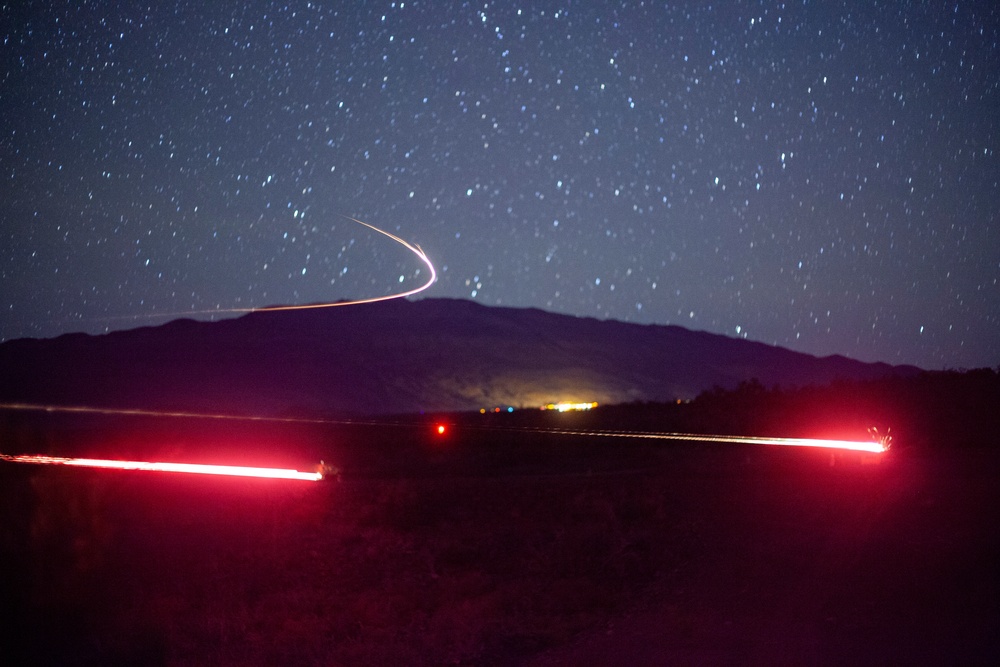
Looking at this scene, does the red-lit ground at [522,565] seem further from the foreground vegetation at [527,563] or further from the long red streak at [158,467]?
the long red streak at [158,467]

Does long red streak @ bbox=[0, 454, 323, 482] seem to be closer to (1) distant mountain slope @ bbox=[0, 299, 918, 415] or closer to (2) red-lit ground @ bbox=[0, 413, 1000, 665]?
(2) red-lit ground @ bbox=[0, 413, 1000, 665]

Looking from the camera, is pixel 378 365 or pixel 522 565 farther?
pixel 378 365

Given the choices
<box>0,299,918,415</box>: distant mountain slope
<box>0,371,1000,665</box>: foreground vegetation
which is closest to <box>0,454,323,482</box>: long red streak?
<box>0,371,1000,665</box>: foreground vegetation

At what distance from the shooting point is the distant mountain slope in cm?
7900

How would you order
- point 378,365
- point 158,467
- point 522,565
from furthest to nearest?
point 378,365
point 158,467
point 522,565

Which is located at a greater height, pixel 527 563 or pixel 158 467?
pixel 158 467

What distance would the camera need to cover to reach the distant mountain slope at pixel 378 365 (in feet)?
259

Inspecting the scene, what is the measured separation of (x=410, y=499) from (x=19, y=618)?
7924mm

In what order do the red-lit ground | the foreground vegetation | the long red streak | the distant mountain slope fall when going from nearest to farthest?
the red-lit ground, the foreground vegetation, the long red streak, the distant mountain slope

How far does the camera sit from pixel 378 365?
10725cm

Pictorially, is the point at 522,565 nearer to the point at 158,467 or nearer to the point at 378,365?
the point at 158,467

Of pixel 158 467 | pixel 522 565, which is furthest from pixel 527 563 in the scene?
pixel 158 467

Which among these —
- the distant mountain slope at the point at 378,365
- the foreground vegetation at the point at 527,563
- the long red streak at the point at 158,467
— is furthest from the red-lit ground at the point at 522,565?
the distant mountain slope at the point at 378,365

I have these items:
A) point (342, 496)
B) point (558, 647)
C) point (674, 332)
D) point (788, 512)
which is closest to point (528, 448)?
point (342, 496)
